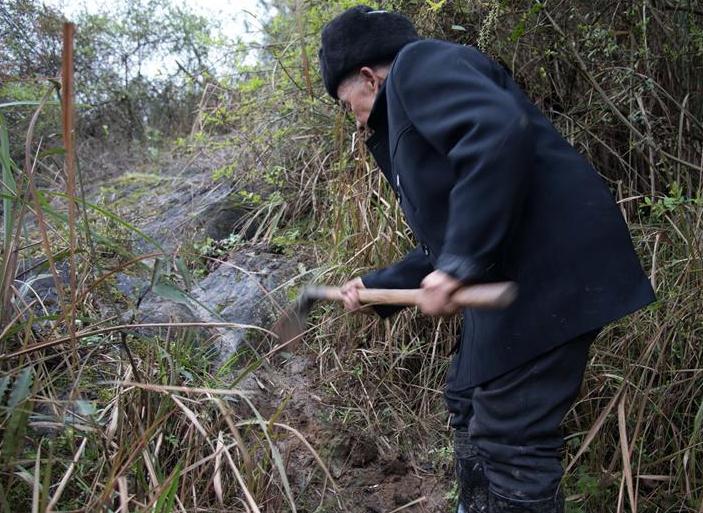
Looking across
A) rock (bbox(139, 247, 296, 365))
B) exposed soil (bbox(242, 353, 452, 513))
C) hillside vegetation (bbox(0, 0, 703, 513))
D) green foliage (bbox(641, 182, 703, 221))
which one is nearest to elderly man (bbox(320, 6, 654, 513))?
hillside vegetation (bbox(0, 0, 703, 513))

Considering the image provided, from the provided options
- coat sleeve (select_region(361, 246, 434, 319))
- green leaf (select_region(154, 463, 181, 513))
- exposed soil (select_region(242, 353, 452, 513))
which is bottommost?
exposed soil (select_region(242, 353, 452, 513))

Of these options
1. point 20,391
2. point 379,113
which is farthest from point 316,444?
point 379,113

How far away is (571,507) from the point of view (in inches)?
89.9

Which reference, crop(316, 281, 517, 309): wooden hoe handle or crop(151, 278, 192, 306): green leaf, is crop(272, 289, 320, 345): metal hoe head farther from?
crop(316, 281, 517, 309): wooden hoe handle

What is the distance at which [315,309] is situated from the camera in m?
3.40

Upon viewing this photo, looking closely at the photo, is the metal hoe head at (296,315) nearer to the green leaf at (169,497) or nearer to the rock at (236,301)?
the rock at (236,301)

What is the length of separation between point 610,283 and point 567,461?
1128 mm

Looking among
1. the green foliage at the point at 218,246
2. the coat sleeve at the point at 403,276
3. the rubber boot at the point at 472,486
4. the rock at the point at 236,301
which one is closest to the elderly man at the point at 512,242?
the rubber boot at the point at 472,486

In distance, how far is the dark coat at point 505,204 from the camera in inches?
60.1

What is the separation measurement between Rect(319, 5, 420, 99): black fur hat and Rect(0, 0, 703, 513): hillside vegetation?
31.1 inches

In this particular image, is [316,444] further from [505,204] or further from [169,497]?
[505,204]

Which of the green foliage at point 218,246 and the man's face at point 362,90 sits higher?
the man's face at point 362,90

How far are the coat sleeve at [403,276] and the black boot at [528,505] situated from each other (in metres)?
0.70

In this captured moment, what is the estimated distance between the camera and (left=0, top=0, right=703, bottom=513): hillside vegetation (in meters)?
1.92
